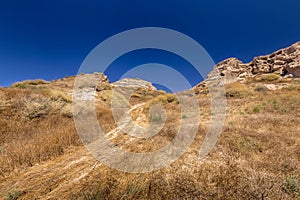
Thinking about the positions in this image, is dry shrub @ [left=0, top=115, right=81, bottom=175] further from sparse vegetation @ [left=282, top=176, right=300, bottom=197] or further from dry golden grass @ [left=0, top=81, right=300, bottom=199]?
sparse vegetation @ [left=282, top=176, right=300, bottom=197]

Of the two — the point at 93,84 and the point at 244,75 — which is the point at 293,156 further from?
the point at 244,75

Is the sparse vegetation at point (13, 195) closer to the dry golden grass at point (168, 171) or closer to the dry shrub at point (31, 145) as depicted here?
the dry golden grass at point (168, 171)

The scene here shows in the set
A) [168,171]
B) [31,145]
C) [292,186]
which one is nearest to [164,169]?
[168,171]

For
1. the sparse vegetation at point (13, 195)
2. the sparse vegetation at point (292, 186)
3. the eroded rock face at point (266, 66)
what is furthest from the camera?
the eroded rock face at point (266, 66)

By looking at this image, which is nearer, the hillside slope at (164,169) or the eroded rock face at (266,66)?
the hillside slope at (164,169)

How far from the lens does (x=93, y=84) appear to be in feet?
83.3

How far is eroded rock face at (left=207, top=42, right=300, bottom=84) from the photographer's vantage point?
31.8 metres

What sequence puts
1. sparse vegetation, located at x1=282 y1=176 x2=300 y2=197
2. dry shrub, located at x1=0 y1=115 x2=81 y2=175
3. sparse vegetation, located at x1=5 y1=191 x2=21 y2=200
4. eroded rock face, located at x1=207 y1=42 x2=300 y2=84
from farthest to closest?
eroded rock face, located at x1=207 y1=42 x2=300 y2=84 → dry shrub, located at x1=0 y1=115 x2=81 y2=175 → sparse vegetation, located at x1=5 y1=191 x2=21 y2=200 → sparse vegetation, located at x1=282 y1=176 x2=300 y2=197

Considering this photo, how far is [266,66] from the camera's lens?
125 ft

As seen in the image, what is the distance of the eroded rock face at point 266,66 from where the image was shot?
1251 inches

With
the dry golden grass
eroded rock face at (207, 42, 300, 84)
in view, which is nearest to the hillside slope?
the dry golden grass

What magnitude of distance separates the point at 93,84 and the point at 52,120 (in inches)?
704

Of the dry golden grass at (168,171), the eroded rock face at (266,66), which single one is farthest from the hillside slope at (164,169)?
the eroded rock face at (266,66)

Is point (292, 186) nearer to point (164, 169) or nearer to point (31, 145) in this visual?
point (164, 169)
